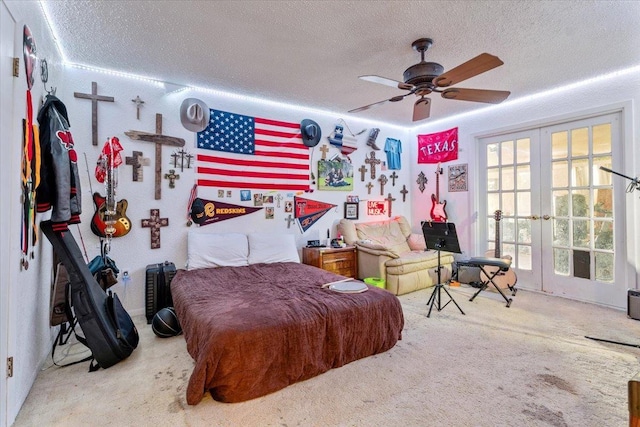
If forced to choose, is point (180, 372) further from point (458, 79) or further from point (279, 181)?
point (458, 79)

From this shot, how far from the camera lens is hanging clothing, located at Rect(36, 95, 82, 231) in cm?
208

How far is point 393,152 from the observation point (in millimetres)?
5508

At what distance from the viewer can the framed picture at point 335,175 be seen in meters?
4.68

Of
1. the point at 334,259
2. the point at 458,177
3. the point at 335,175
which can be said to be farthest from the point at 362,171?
the point at 334,259

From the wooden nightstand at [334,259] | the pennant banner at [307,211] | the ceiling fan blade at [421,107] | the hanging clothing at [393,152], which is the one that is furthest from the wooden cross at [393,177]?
the ceiling fan blade at [421,107]

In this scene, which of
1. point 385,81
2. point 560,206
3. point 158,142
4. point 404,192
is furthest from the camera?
point 404,192

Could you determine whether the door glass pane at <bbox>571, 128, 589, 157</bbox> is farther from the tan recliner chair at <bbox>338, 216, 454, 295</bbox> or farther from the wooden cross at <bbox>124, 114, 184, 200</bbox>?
the wooden cross at <bbox>124, 114, 184, 200</bbox>

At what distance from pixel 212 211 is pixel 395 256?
243cm

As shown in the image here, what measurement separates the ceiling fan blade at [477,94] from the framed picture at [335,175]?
233 cm

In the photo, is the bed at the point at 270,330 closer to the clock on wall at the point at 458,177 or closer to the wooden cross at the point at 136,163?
the wooden cross at the point at 136,163

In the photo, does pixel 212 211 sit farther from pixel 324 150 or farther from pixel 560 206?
pixel 560 206

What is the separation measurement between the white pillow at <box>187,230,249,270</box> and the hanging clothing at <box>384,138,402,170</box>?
3101 millimetres

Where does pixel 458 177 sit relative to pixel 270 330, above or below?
above

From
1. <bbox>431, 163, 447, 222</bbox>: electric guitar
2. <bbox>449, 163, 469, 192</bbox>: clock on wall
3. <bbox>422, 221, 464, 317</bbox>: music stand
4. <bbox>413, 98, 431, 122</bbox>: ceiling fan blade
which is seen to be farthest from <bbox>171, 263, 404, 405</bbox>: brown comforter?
<bbox>449, 163, 469, 192</bbox>: clock on wall
